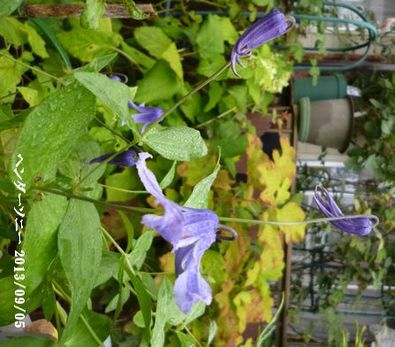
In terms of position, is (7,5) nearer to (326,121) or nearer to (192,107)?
(192,107)

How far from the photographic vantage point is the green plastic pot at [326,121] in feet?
5.49

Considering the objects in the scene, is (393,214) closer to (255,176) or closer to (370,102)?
(370,102)

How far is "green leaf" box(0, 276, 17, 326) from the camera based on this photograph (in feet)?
1.66

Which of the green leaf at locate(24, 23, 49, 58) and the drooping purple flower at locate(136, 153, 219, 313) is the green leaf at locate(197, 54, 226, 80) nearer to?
the green leaf at locate(24, 23, 49, 58)

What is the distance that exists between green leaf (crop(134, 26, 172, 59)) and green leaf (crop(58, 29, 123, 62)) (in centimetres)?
10

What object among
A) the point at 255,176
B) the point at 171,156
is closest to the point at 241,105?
the point at 255,176

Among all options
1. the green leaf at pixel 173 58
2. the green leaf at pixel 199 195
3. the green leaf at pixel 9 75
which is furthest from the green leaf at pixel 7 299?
the green leaf at pixel 173 58

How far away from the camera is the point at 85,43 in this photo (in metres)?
1.16

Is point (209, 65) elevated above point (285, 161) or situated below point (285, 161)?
above

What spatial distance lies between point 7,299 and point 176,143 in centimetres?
18

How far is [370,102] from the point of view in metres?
1.92

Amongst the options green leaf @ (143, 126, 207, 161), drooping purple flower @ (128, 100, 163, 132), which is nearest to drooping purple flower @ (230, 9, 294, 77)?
green leaf @ (143, 126, 207, 161)

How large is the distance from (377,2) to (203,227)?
1.98 meters

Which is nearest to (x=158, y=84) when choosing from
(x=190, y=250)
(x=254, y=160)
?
(x=254, y=160)
